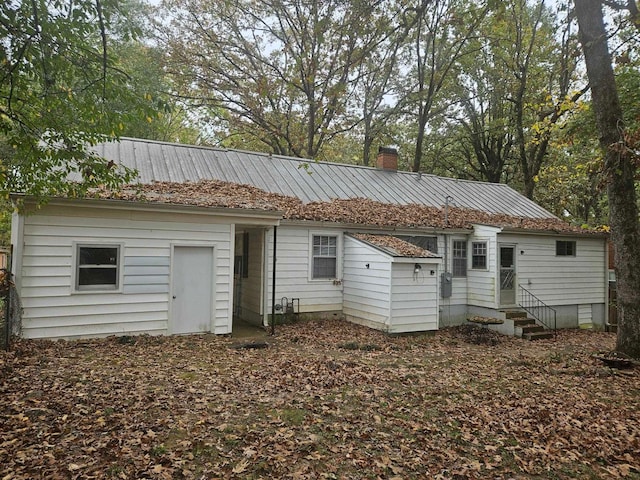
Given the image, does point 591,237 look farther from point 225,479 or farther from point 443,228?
point 225,479

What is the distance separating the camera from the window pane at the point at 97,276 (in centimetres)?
915

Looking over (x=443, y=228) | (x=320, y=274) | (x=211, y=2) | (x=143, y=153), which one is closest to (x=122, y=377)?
(x=320, y=274)

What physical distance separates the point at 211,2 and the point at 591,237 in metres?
19.9

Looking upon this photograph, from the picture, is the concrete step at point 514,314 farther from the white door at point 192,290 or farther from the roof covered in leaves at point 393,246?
the white door at point 192,290

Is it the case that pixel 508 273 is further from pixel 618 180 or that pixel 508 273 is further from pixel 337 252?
pixel 618 180

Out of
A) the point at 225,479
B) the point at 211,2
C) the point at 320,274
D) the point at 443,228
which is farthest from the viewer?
the point at 211,2

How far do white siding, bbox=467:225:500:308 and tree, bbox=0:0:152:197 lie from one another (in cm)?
1201

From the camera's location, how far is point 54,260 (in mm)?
8828

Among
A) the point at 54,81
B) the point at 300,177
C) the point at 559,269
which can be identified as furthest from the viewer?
the point at 559,269

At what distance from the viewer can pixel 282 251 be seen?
12523mm

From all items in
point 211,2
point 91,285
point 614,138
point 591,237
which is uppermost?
point 211,2

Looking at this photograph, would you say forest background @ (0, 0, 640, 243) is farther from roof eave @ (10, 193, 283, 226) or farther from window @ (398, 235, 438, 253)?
window @ (398, 235, 438, 253)

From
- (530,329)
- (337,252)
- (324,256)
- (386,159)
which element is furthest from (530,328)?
(386,159)

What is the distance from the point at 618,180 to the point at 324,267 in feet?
25.9
